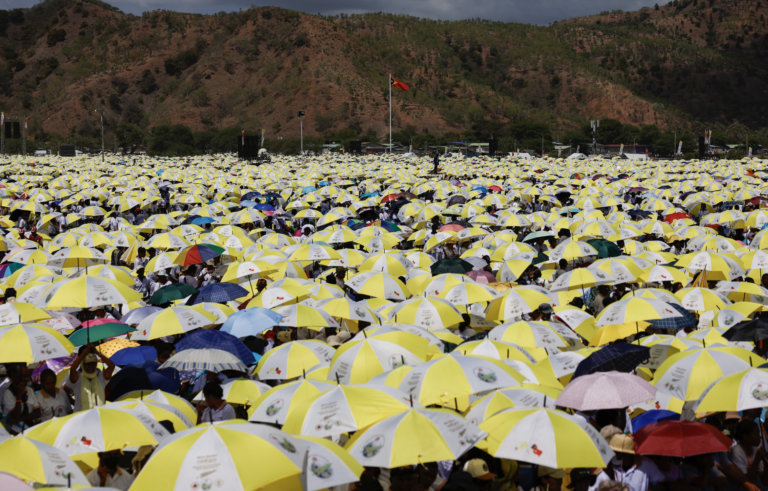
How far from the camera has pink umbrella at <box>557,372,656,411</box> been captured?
5332 millimetres

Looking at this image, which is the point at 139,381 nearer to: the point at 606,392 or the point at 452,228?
the point at 606,392

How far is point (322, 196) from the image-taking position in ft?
74.8

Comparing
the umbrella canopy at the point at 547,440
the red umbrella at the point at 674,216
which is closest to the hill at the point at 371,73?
the red umbrella at the point at 674,216

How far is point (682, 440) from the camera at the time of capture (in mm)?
4719

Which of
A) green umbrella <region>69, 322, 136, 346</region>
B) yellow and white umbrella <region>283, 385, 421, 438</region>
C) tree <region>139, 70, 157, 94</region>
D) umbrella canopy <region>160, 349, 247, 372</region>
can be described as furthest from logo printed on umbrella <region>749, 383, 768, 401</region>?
tree <region>139, 70, 157, 94</region>

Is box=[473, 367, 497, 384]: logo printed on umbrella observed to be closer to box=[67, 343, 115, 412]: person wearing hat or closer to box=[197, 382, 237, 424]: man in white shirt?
box=[197, 382, 237, 424]: man in white shirt

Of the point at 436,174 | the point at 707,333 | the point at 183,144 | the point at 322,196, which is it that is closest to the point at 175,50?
the point at 183,144

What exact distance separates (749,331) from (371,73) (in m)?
111

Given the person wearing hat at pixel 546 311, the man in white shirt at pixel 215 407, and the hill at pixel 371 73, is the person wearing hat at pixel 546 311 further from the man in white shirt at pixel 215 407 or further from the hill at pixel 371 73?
the hill at pixel 371 73

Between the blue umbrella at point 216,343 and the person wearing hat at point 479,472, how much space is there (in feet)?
8.59

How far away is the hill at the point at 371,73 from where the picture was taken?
343ft

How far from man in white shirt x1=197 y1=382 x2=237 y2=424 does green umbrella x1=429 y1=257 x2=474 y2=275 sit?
5.26 meters

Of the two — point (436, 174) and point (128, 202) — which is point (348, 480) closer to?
point (128, 202)

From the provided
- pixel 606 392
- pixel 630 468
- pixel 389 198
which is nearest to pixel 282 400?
pixel 606 392
